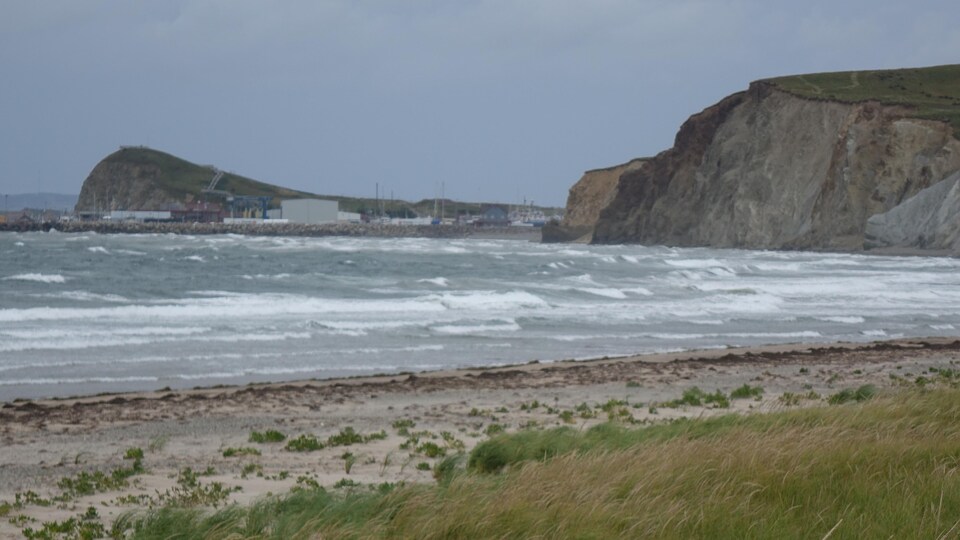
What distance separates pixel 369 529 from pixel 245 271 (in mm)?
51786

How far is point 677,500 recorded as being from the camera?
707 centimetres

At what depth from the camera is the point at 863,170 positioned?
287 ft

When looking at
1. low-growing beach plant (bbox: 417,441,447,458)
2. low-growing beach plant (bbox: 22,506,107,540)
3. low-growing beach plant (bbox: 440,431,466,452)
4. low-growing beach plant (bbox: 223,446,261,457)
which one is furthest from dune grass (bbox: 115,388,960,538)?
low-growing beach plant (bbox: 223,446,261,457)

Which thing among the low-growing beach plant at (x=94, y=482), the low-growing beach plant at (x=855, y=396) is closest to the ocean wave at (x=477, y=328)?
the low-growing beach plant at (x=855, y=396)

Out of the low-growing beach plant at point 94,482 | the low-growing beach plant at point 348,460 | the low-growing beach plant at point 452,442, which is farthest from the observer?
the low-growing beach plant at point 452,442

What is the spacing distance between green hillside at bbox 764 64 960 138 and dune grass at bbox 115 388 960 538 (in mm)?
84684

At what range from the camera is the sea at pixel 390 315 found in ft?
74.7

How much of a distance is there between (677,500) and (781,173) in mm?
92767

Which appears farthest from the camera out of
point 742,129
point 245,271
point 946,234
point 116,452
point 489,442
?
point 742,129

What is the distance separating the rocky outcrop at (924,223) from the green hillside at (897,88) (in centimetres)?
751

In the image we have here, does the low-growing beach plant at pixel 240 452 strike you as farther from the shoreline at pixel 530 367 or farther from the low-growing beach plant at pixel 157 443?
the shoreline at pixel 530 367

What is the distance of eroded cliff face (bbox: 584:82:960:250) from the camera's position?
87.2 meters

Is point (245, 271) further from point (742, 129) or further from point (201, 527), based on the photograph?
point (742, 129)

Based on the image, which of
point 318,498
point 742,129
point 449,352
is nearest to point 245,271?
point 449,352
